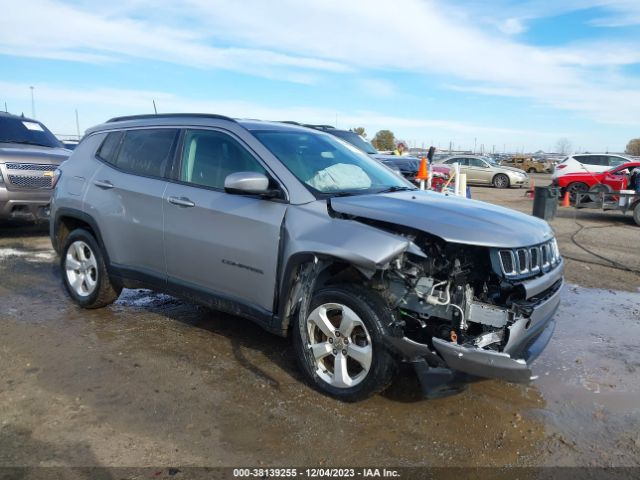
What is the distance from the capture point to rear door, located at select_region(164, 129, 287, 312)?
3793 mm

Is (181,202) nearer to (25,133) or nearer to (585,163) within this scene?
(25,133)

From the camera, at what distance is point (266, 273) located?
3775mm

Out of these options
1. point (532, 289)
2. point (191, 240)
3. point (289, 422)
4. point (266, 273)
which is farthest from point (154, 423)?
point (532, 289)

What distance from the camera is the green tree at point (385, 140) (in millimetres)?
71500

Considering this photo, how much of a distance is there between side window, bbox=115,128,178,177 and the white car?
17.9 metres

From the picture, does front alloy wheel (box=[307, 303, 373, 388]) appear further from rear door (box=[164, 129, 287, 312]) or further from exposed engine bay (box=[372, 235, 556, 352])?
rear door (box=[164, 129, 287, 312])

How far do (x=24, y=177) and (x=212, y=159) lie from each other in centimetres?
557

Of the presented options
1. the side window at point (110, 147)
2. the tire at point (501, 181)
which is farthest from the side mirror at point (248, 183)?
the tire at point (501, 181)

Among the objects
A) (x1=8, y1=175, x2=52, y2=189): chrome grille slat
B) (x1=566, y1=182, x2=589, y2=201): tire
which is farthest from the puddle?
(x1=566, y1=182, x2=589, y2=201): tire

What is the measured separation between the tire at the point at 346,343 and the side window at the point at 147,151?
1.97 metres

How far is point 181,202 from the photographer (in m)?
4.27

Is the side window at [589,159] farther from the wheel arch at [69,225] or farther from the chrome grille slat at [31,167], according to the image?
the wheel arch at [69,225]

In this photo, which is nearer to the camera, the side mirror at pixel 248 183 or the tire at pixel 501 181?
the side mirror at pixel 248 183

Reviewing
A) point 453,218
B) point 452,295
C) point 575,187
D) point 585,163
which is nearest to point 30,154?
point 453,218
